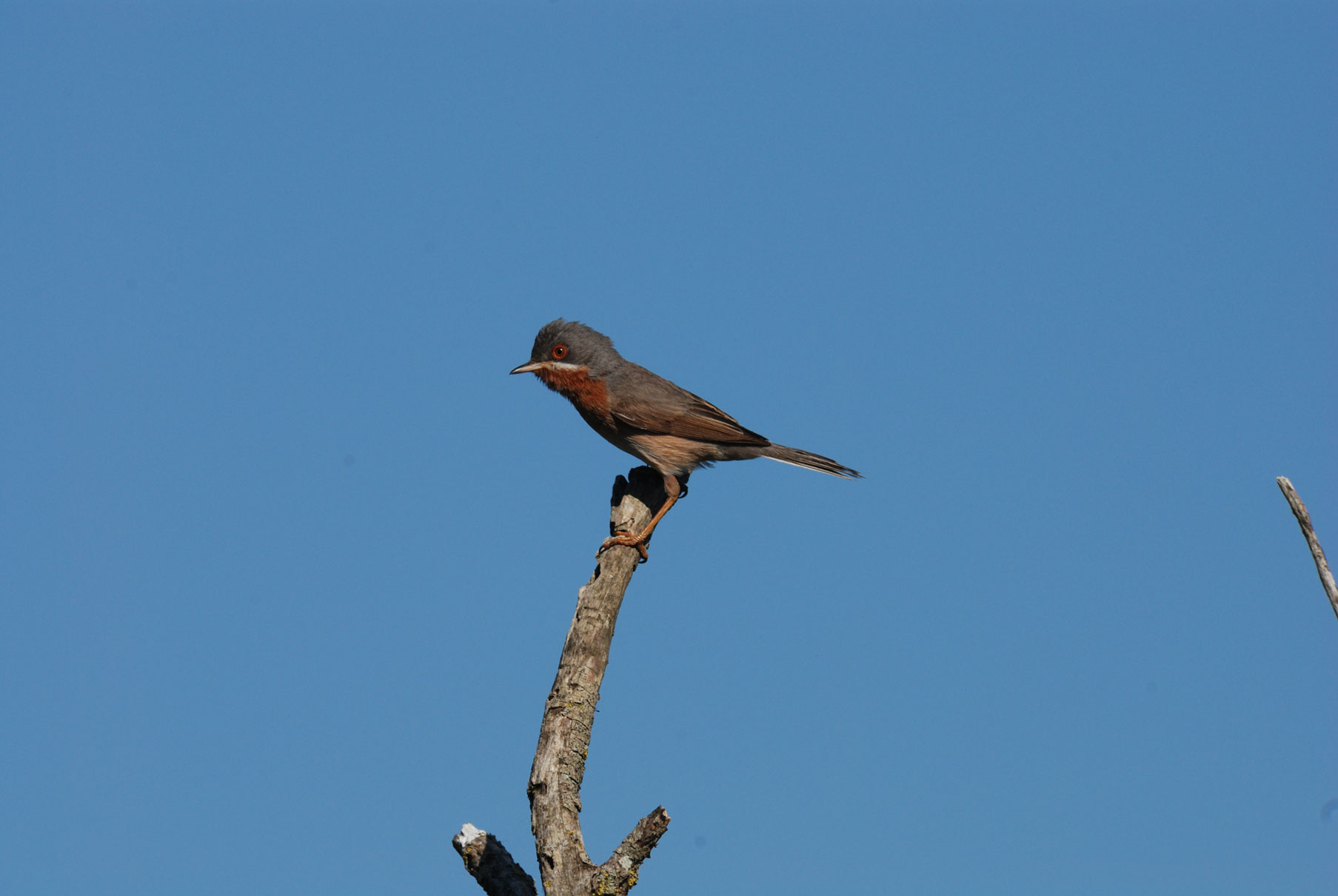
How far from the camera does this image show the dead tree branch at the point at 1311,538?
5.30m

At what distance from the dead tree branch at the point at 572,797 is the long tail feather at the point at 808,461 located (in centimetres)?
400

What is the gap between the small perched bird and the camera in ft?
36.2

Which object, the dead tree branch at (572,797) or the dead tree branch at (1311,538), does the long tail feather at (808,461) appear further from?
the dead tree branch at (1311,538)

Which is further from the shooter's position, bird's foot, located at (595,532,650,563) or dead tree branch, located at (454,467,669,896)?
bird's foot, located at (595,532,650,563)

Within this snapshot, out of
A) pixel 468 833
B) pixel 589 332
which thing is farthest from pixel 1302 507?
pixel 589 332

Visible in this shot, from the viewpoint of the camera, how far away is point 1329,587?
5301mm

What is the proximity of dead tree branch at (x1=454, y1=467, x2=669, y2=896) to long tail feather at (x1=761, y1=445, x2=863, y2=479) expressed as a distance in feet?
13.1

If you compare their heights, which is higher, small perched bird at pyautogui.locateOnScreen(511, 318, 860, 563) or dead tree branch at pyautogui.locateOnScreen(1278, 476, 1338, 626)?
small perched bird at pyautogui.locateOnScreen(511, 318, 860, 563)

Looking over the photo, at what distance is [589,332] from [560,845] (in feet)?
19.9

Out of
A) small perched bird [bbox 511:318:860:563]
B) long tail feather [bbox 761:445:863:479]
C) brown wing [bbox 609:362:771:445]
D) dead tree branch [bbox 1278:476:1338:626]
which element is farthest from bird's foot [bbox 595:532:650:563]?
dead tree branch [bbox 1278:476:1338:626]

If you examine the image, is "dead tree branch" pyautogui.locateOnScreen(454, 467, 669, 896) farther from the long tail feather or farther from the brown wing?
the long tail feather

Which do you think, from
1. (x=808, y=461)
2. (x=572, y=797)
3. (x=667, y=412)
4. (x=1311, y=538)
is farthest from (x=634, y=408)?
(x=1311, y=538)

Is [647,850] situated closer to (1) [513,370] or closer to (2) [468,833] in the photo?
(2) [468,833]

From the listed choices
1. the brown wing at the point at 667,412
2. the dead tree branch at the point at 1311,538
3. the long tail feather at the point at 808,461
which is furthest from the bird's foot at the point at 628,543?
the dead tree branch at the point at 1311,538
